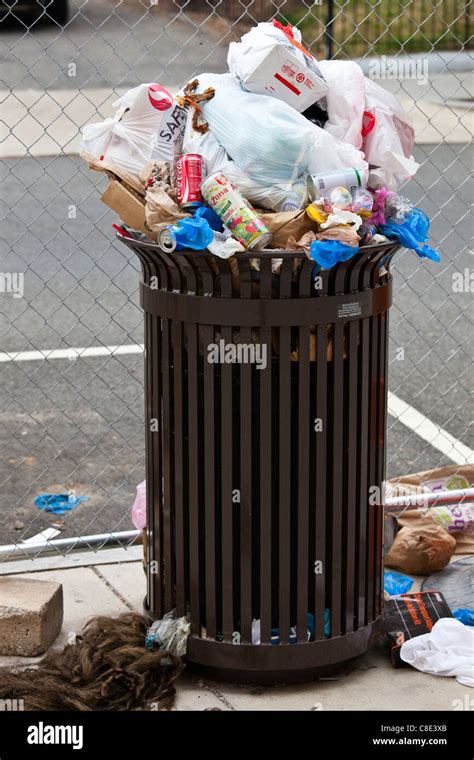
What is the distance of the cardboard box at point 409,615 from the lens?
4.16m

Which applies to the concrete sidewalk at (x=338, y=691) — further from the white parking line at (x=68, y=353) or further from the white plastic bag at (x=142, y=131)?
the white parking line at (x=68, y=353)

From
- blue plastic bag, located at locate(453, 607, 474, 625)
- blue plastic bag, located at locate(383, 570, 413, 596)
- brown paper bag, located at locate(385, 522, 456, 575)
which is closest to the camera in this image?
blue plastic bag, located at locate(453, 607, 474, 625)

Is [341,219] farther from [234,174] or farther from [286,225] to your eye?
[234,174]

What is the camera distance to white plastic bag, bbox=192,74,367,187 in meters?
3.76

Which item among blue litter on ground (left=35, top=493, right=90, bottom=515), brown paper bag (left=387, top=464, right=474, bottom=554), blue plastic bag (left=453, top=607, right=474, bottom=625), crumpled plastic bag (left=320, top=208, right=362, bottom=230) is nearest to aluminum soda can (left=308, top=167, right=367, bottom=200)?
crumpled plastic bag (left=320, top=208, right=362, bottom=230)

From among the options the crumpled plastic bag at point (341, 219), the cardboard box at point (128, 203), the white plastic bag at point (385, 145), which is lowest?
the cardboard box at point (128, 203)

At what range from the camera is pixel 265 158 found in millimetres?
3766

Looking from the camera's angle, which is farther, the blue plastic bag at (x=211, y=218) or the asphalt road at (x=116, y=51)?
the asphalt road at (x=116, y=51)

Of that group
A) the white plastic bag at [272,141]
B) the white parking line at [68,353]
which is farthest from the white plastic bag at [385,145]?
the white parking line at [68,353]

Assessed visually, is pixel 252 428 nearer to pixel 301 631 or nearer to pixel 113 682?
pixel 301 631

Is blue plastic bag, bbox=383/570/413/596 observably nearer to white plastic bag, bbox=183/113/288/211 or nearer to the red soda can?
white plastic bag, bbox=183/113/288/211

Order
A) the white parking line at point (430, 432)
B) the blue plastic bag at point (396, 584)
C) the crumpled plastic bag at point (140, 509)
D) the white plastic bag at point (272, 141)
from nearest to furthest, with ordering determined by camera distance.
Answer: the white plastic bag at point (272, 141)
the crumpled plastic bag at point (140, 509)
the blue plastic bag at point (396, 584)
the white parking line at point (430, 432)

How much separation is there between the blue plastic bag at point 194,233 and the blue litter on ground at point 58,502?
2227 mm

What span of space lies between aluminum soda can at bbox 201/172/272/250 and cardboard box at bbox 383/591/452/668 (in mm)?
1475
